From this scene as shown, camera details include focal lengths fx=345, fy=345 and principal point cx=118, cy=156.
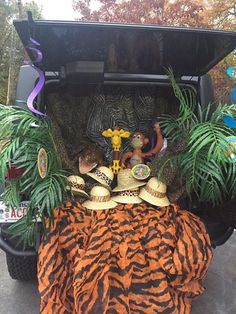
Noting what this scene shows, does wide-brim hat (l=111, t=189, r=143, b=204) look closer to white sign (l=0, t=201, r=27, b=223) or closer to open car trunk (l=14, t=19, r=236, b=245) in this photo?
open car trunk (l=14, t=19, r=236, b=245)

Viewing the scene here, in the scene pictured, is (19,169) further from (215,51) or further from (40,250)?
(215,51)

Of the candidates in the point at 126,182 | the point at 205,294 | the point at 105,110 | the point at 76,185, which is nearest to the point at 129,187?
the point at 126,182

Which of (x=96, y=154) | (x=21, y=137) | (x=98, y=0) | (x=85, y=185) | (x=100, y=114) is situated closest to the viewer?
(x=21, y=137)

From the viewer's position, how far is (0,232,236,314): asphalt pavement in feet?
7.93

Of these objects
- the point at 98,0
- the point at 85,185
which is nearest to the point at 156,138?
the point at 85,185

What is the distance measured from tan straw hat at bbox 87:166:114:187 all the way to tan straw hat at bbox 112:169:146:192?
0.06 meters

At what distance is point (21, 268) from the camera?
2607mm

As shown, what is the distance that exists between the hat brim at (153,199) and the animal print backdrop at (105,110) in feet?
1.87

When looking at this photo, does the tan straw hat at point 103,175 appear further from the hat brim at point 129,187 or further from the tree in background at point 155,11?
the tree in background at point 155,11

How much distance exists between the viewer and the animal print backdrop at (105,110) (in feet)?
8.77

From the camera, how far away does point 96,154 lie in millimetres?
2590

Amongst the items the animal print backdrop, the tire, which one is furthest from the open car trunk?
the tire

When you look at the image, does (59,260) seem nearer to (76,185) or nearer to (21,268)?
(76,185)

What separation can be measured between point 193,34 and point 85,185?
44.8 inches
